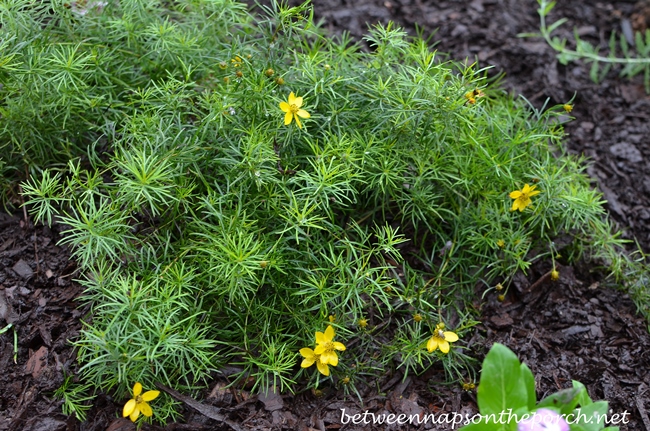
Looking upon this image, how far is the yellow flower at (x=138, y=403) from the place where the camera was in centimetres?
219

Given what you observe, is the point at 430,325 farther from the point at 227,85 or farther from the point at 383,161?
the point at 227,85

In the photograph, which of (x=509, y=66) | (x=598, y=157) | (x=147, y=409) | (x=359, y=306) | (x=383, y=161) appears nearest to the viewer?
(x=147, y=409)

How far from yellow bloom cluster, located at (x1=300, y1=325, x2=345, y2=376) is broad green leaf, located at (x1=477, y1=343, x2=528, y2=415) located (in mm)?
509

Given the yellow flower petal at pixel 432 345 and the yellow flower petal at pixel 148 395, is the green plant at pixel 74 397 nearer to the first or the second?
the yellow flower petal at pixel 148 395

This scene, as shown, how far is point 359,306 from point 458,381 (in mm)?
579

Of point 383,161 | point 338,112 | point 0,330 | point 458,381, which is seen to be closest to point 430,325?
point 458,381

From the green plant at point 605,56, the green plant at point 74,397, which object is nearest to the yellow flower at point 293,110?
the green plant at point 74,397

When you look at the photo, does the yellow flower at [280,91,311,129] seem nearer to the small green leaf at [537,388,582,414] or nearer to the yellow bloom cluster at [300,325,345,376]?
the yellow bloom cluster at [300,325,345,376]

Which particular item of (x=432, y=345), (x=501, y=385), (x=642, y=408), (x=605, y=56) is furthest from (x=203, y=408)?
(x=605, y=56)

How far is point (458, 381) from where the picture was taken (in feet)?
8.89

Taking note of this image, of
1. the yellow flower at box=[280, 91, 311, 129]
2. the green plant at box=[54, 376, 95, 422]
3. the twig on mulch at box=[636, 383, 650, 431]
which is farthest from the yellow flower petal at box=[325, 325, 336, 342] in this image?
the twig on mulch at box=[636, 383, 650, 431]

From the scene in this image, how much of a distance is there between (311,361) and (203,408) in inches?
18.0

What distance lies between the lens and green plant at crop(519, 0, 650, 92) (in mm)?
3988

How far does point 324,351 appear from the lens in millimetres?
2379
